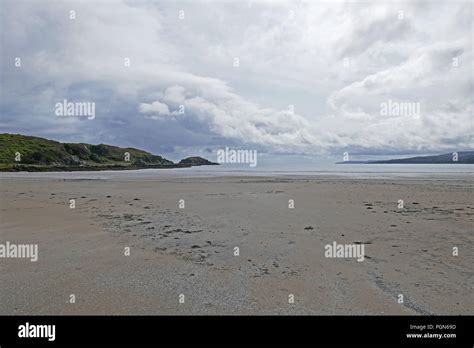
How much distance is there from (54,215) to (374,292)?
44.5 feet

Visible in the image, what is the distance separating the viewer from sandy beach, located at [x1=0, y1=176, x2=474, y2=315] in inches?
222

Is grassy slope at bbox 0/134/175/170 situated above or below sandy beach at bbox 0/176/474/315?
above

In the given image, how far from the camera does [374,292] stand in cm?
612

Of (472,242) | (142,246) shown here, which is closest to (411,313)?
(472,242)

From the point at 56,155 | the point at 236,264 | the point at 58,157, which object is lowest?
the point at 236,264

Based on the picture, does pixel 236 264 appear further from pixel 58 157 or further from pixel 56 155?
pixel 56 155

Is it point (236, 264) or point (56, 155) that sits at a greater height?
point (56, 155)

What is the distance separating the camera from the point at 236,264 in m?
7.82

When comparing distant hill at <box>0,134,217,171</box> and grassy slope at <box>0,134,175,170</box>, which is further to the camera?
grassy slope at <box>0,134,175,170</box>

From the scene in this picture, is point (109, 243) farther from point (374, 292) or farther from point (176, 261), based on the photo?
point (374, 292)

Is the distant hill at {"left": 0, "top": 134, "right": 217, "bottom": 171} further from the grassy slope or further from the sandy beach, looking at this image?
the sandy beach

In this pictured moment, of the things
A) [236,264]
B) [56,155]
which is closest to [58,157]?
[56,155]

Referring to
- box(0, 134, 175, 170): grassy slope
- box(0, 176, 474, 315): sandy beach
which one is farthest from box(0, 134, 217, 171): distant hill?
box(0, 176, 474, 315): sandy beach
